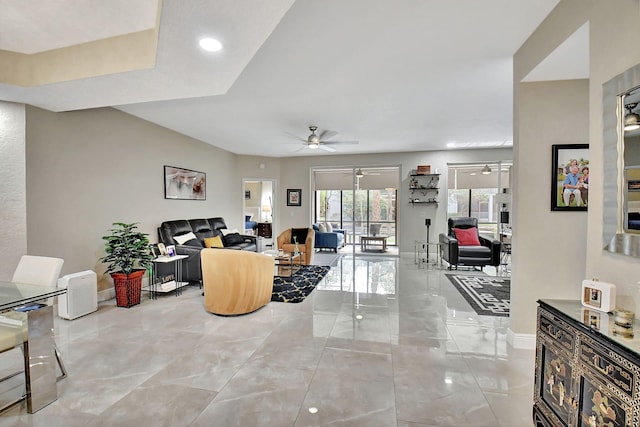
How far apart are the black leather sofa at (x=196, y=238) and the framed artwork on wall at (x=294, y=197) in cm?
204

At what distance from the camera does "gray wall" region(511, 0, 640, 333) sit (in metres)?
1.45

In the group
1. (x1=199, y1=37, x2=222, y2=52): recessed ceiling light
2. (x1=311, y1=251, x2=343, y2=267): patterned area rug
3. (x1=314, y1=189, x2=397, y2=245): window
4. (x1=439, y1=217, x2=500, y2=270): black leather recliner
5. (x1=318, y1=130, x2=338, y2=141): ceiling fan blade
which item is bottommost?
(x1=311, y1=251, x2=343, y2=267): patterned area rug

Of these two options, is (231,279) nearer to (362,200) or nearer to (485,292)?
(485,292)

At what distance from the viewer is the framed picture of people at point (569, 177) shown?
2.53 meters

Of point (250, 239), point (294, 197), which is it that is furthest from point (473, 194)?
point (250, 239)

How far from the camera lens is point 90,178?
13.2 feet

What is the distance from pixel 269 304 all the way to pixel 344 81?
9.68 feet

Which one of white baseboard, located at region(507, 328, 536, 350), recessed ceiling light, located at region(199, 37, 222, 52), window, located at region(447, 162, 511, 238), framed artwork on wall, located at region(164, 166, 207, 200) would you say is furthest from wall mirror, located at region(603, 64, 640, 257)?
→ window, located at region(447, 162, 511, 238)

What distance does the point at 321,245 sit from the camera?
27.8 feet

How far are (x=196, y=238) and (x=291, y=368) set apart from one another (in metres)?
4.02

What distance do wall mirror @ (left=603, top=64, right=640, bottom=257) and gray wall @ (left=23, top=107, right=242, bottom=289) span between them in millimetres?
5108

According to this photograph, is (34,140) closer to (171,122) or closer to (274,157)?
(171,122)

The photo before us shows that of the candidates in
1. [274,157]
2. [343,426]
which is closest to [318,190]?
[274,157]

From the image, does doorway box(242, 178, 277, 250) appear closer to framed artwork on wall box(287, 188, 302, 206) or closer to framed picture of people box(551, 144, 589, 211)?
framed artwork on wall box(287, 188, 302, 206)
